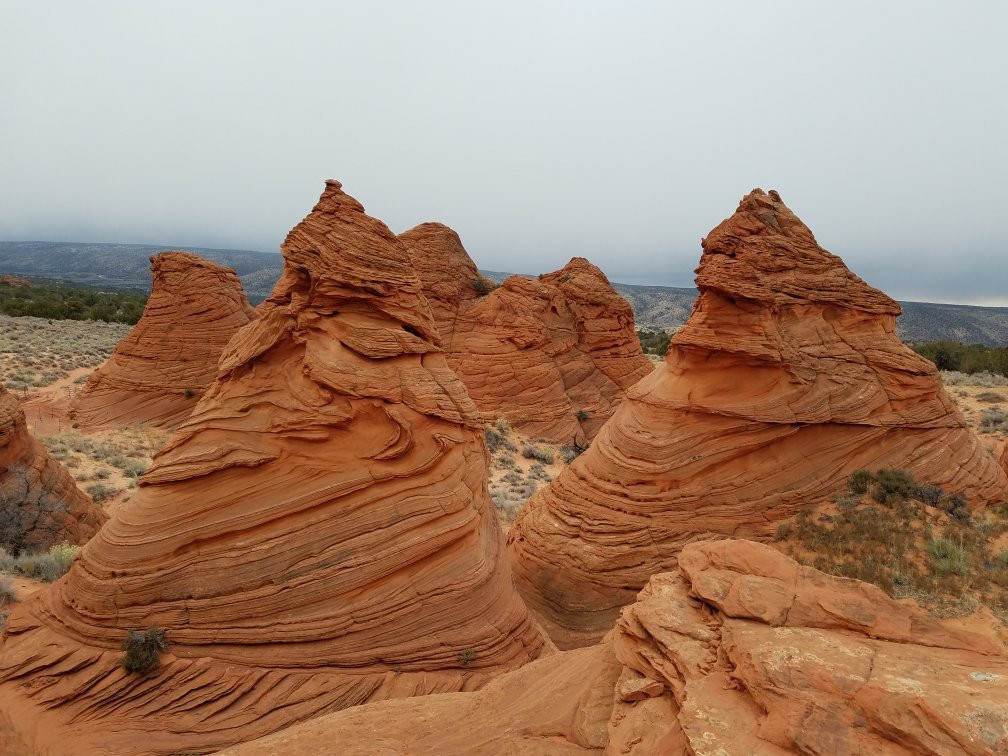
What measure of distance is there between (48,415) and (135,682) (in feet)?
81.7

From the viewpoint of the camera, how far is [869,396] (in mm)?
12641

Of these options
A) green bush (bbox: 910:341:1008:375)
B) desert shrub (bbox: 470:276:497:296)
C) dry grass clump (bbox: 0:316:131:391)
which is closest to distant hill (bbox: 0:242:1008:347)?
dry grass clump (bbox: 0:316:131:391)

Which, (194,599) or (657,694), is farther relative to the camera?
(194,599)

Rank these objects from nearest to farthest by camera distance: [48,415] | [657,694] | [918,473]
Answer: [657,694], [918,473], [48,415]

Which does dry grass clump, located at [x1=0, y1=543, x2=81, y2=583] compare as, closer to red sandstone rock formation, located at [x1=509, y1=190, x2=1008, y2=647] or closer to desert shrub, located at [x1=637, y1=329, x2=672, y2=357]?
red sandstone rock formation, located at [x1=509, y1=190, x2=1008, y2=647]

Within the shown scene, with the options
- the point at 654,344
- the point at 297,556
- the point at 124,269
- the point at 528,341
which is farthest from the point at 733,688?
the point at 124,269

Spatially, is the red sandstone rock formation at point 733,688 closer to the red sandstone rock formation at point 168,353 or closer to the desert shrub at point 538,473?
the desert shrub at point 538,473

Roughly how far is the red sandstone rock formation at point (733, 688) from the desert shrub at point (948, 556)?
16.9ft

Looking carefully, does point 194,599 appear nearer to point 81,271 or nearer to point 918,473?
point 918,473

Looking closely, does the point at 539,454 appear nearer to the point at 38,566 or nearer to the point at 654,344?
the point at 38,566

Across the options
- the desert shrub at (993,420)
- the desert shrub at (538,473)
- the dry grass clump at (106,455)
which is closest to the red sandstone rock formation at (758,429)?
the desert shrub at (538,473)

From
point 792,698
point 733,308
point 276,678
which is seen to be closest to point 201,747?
point 276,678

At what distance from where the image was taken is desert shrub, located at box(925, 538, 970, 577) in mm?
8815

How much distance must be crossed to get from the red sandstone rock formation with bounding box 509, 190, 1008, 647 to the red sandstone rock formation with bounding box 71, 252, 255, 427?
68.3 ft
